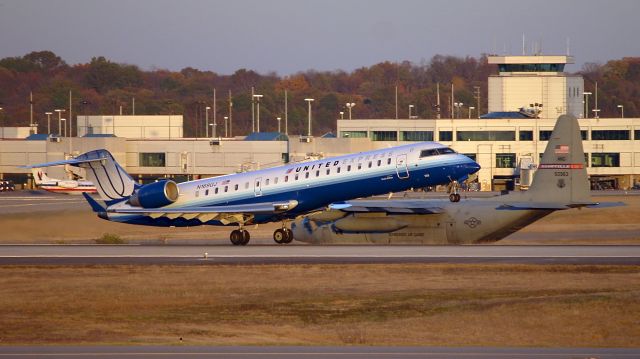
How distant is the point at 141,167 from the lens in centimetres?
10512

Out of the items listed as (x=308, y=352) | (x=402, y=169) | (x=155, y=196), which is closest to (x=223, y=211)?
(x=155, y=196)

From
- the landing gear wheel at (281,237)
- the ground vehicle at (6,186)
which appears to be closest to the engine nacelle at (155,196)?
the landing gear wheel at (281,237)

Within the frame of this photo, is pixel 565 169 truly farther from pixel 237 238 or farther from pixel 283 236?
pixel 237 238

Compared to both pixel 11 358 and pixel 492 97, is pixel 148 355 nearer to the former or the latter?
pixel 11 358

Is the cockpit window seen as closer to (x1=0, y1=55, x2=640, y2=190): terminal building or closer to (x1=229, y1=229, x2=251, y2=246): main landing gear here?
(x1=229, y1=229, x2=251, y2=246): main landing gear

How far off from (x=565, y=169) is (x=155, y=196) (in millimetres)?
17587

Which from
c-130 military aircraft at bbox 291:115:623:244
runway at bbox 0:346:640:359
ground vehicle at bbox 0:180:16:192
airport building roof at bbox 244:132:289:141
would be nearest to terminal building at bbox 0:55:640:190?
airport building roof at bbox 244:132:289:141

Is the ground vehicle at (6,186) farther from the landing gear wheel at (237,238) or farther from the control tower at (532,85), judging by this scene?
the landing gear wheel at (237,238)

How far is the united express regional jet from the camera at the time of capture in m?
46.6

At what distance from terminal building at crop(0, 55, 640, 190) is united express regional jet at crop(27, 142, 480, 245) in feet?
136

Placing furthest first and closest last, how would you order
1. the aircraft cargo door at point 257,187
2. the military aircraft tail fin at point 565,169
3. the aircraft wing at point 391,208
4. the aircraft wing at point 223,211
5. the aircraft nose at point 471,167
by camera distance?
the aircraft cargo door at point 257,187, the aircraft wing at point 391,208, the aircraft wing at point 223,211, the aircraft nose at point 471,167, the military aircraft tail fin at point 565,169

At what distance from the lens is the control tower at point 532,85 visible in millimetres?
118188

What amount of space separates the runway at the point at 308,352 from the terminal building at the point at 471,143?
68.9 meters

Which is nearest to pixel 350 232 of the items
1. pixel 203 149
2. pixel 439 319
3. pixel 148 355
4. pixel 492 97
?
pixel 439 319
